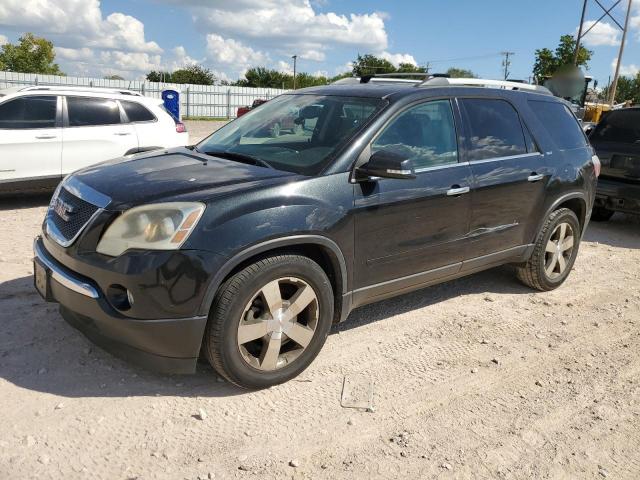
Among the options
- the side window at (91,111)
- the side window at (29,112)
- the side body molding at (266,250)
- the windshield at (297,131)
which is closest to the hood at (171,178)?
the windshield at (297,131)

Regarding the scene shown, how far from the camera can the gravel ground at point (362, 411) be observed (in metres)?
2.74

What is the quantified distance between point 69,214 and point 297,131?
5.39 feet

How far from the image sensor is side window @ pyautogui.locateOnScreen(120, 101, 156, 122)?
8570 mm

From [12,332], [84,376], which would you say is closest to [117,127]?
[12,332]

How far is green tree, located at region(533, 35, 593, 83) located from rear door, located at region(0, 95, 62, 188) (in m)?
28.3

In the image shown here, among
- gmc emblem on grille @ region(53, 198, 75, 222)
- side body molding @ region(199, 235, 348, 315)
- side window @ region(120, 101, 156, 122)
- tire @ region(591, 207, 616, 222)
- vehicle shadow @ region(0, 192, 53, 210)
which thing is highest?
side window @ region(120, 101, 156, 122)

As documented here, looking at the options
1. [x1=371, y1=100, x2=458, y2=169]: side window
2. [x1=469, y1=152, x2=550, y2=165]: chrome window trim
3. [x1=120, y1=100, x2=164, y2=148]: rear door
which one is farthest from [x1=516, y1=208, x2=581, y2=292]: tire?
[x1=120, y1=100, x2=164, y2=148]: rear door

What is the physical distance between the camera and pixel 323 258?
355 centimetres

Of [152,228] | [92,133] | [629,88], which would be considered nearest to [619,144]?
[152,228]

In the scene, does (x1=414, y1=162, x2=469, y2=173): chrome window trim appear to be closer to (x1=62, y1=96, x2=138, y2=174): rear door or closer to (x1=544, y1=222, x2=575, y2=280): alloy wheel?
(x1=544, y1=222, x2=575, y2=280): alloy wheel

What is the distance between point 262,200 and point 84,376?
1488 mm

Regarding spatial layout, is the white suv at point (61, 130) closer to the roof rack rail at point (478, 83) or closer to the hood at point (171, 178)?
the hood at point (171, 178)

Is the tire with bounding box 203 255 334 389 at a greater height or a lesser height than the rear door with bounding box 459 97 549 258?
lesser

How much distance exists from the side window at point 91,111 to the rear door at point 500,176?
19.1 ft
